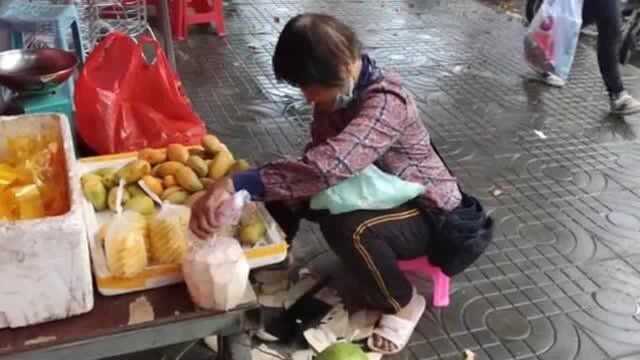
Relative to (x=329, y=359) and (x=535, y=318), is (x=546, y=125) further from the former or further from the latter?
(x=329, y=359)

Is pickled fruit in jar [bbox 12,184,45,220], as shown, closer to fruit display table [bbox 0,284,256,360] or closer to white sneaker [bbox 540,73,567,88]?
fruit display table [bbox 0,284,256,360]

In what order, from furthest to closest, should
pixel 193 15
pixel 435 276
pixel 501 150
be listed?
pixel 193 15 → pixel 501 150 → pixel 435 276

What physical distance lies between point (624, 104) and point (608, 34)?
0.37 m

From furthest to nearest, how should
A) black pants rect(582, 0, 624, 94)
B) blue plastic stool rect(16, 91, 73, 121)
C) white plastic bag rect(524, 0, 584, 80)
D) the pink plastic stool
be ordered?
white plastic bag rect(524, 0, 584, 80) → black pants rect(582, 0, 624, 94) → blue plastic stool rect(16, 91, 73, 121) → the pink plastic stool

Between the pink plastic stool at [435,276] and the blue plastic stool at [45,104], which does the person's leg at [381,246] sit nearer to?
the pink plastic stool at [435,276]

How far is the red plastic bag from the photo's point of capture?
237 cm

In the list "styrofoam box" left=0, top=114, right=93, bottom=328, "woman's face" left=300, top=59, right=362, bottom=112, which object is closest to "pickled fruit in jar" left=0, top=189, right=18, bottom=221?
"styrofoam box" left=0, top=114, right=93, bottom=328

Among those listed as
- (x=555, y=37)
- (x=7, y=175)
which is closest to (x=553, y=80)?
(x=555, y=37)

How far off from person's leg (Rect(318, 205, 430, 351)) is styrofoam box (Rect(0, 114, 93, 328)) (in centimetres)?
71

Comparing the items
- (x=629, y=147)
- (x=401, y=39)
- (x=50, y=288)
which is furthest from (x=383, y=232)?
(x=401, y=39)

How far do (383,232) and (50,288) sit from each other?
88cm

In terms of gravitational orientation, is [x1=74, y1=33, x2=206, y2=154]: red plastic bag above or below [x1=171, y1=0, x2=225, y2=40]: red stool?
above

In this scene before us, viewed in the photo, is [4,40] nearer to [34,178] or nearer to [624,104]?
[34,178]

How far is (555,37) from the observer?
3.84m
